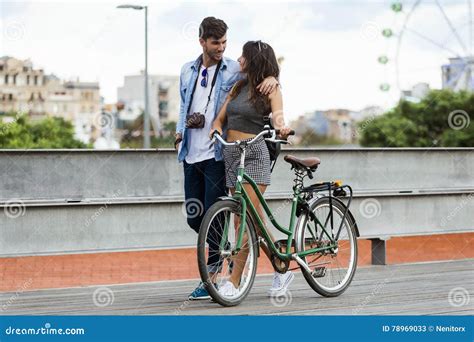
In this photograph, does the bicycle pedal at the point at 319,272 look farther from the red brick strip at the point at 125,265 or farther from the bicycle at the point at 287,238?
the red brick strip at the point at 125,265

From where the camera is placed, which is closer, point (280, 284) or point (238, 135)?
point (238, 135)

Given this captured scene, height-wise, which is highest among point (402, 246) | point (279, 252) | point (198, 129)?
point (198, 129)

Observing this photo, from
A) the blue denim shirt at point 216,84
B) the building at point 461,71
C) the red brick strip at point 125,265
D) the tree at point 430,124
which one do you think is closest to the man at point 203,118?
the blue denim shirt at point 216,84

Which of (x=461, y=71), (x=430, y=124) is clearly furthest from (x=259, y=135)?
(x=430, y=124)

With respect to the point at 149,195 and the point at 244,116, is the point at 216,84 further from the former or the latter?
the point at 149,195

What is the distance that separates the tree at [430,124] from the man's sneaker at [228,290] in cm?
6292

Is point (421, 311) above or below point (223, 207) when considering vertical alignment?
below

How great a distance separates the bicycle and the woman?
0.37 feet

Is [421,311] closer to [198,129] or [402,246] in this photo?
[198,129]

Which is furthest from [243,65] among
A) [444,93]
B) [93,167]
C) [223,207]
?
[444,93]

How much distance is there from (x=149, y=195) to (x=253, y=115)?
15.2 ft

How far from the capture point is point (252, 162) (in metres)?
8.15

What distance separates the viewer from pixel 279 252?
26.9 ft
